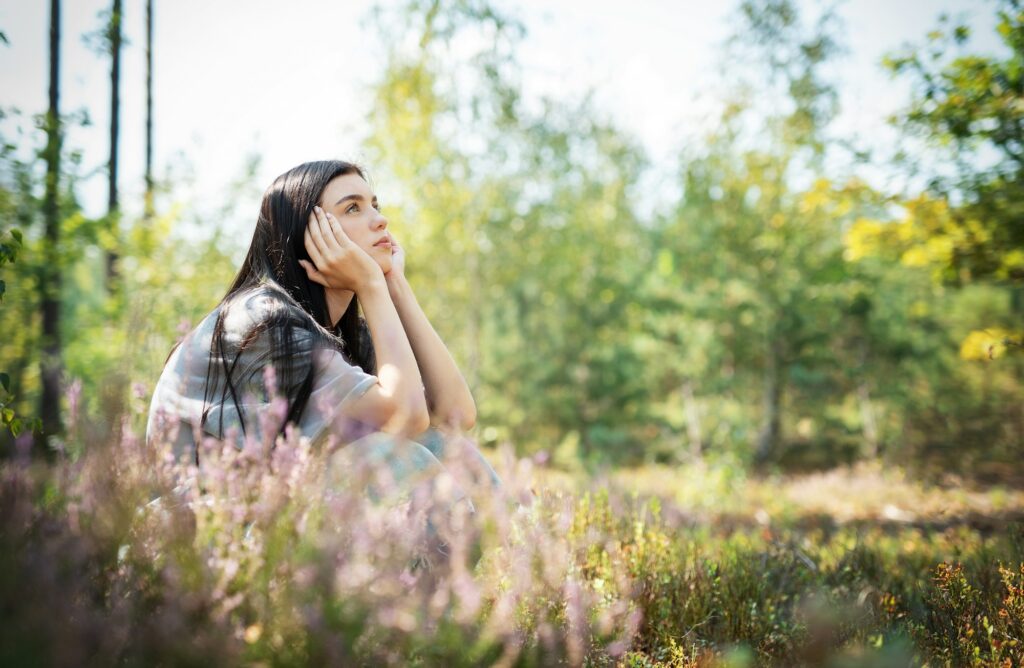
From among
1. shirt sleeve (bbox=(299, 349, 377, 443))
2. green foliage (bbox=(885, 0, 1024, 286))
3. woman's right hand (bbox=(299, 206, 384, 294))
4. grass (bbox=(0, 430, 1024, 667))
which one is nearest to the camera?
grass (bbox=(0, 430, 1024, 667))

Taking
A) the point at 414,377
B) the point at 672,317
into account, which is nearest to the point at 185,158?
the point at 414,377

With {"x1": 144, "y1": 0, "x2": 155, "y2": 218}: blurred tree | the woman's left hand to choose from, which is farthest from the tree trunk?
{"x1": 144, "y1": 0, "x2": 155, "y2": 218}: blurred tree

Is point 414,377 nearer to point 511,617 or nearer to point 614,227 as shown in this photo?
point 511,617

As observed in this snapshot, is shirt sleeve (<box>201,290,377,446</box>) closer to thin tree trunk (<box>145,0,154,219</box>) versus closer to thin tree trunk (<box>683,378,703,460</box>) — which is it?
thin tree trunk (<box>145,0,154,219</box>)

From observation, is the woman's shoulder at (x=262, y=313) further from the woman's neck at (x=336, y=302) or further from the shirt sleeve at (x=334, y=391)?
the woman's neck at (x=336, y=302)

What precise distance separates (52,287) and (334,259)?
6359 mm

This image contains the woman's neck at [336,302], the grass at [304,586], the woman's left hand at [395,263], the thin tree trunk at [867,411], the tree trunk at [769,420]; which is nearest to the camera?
the grass at [304,586]

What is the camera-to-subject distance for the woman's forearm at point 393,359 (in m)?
1.90

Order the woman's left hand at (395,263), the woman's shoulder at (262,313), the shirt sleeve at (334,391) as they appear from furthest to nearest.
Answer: the woman's left hand at (395,263) < the woman's shoulder at (262,313) < the shirt sleeve at (334,391)

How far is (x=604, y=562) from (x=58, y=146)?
3241 millimetres

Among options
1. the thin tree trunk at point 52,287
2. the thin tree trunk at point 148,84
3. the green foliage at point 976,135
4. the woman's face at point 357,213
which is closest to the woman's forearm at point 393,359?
the woman's face at point 357,213

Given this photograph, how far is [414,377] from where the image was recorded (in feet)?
6.46

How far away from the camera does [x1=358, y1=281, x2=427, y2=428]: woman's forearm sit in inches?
74.9

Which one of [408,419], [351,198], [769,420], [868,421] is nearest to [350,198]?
[351,198]
